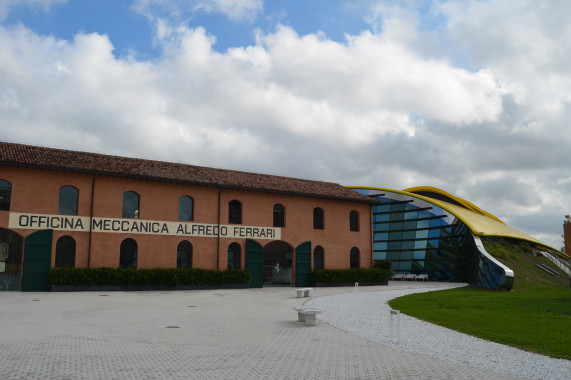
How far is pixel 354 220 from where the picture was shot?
109 ft

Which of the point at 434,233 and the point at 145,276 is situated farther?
the point at 434,233

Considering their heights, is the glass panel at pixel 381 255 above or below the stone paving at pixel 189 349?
above

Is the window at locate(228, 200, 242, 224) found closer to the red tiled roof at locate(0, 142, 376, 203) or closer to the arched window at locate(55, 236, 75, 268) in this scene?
the red tiled roof at locate(0, 142, 376, 203)

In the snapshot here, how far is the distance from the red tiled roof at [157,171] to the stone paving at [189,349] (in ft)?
33.0

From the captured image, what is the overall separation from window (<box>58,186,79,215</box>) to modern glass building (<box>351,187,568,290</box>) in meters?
24.3

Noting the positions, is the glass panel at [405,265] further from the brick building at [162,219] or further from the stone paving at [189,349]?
the stone paving at [189,349]

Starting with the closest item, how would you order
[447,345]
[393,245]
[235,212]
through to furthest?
[447,345], [235,212], [393,245]

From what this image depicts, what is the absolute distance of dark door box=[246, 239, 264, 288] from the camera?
28062 mm

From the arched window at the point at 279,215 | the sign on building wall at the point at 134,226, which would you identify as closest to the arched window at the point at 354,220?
the arched window at the point at 279,215

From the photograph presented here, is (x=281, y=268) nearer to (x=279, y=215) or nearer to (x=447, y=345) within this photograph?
(x=279, y=215)

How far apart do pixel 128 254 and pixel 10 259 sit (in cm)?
554

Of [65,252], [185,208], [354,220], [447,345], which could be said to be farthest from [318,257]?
[447,345]

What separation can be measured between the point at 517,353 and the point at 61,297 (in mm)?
17325

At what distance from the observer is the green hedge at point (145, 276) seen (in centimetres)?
2244
